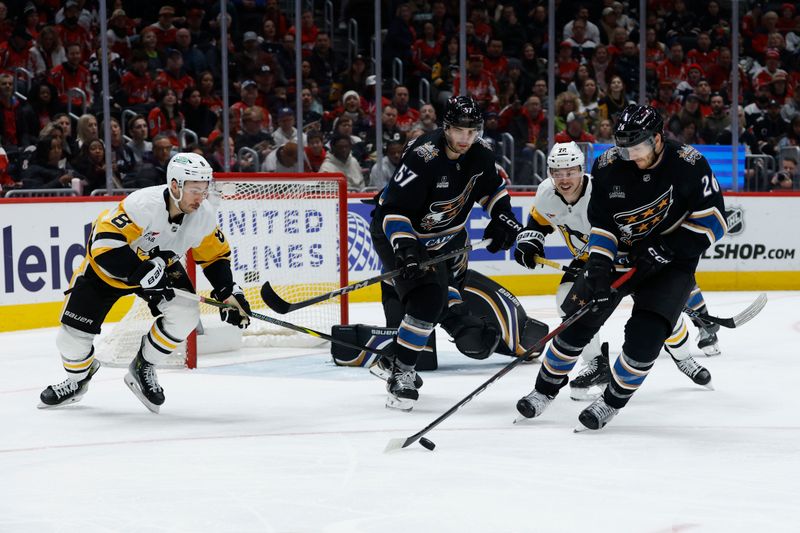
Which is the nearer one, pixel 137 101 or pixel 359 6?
pixel 137 101

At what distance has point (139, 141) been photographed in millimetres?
7566

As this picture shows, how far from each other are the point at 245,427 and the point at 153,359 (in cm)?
52

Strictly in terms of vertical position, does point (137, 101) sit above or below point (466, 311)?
above

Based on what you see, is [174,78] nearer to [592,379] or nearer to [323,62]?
[323,62]

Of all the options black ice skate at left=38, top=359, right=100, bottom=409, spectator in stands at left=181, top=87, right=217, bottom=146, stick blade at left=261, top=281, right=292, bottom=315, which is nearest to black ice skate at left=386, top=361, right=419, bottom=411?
stick blade at left=261, top=281, right=292, bottom=315

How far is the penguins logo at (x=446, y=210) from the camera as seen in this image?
14.5ft

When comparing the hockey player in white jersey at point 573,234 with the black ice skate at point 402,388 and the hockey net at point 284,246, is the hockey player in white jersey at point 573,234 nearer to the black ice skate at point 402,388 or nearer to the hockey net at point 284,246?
the black ice skate at point 402,388

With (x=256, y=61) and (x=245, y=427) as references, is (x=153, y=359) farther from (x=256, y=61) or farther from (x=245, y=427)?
(x=256, y=61)

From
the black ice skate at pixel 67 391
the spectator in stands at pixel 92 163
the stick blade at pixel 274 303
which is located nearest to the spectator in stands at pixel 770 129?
the spectator in stands at pixel 92 163

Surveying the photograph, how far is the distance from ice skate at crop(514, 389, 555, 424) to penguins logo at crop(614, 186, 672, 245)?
2.10ft

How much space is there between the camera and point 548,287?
8.66m

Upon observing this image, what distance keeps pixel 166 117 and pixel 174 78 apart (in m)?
0.52

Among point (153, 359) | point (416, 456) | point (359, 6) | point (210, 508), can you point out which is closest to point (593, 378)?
point (416, 456)

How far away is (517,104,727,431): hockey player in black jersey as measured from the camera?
3.74 metres
